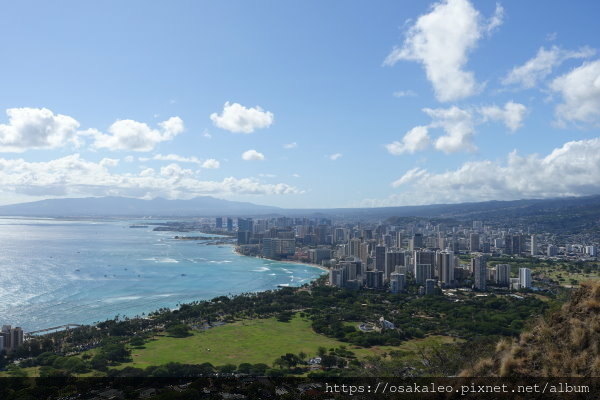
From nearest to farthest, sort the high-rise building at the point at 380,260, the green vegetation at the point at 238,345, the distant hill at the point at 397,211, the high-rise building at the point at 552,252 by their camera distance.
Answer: the green vegetation at the point at 238,345 < the high-rise building at the point at 380,260 < the high-rise building at the point at 552,252 < the distant hill at the point at 397,211

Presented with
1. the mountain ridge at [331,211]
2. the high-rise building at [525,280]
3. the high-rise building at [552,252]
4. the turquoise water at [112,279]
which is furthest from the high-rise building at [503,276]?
the mountain ridge at [331,211]

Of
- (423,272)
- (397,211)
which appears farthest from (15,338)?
(397,211)

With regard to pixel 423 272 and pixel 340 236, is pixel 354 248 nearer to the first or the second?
pixel 423 272

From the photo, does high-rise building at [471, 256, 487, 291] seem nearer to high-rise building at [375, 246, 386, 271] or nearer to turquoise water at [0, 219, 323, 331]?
high-rise building at [375, 246, 386, 271]

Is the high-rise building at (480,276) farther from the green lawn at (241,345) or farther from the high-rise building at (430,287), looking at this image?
the green lawn at (241,345)

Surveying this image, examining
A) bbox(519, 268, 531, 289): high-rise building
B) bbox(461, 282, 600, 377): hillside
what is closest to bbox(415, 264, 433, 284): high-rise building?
bbox(519, 268, 531, 289): high-rise building
